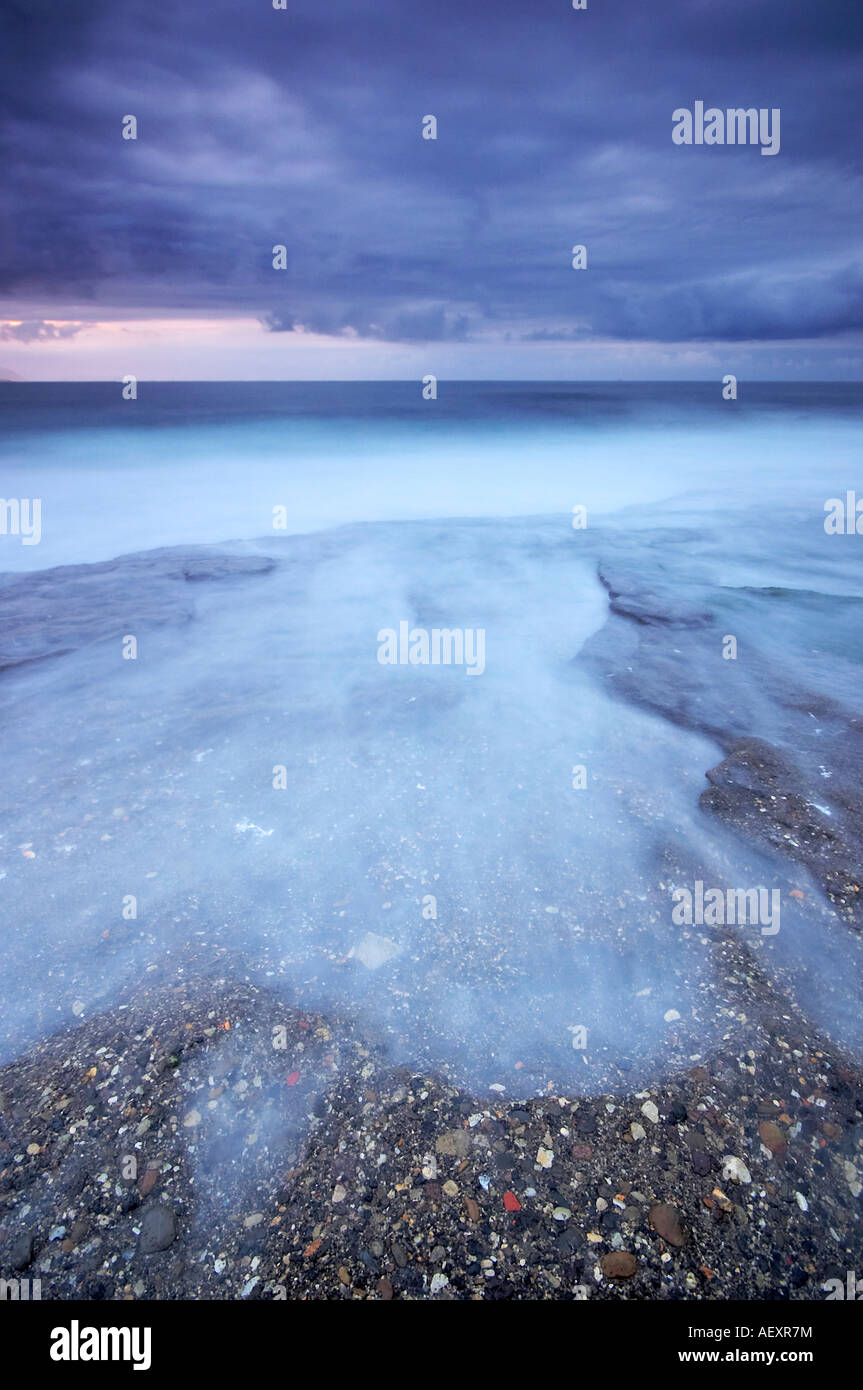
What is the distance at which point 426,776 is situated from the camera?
5.99m

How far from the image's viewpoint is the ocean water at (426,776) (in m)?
3.96

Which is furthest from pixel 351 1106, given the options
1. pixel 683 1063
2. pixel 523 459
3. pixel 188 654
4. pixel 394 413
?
pixel 394 413

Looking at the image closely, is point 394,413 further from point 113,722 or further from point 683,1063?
point 683,1063

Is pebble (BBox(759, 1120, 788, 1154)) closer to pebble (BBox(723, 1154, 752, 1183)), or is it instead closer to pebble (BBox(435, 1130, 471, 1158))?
pebble (BBox(723, 1154, 752, 1183))

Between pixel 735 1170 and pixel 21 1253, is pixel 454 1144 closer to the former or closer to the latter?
pixel 735 1170

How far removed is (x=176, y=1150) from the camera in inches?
122

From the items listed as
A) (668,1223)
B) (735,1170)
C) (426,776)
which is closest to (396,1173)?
(668,1223)

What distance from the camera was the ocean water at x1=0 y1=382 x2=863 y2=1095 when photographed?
3.96 meters

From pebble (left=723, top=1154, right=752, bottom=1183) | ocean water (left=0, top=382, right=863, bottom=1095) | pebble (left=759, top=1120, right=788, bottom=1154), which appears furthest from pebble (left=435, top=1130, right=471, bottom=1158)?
pebble (left=759, top=1120, right=788, bottom=1154)

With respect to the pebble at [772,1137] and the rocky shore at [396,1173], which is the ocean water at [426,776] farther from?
the pebble at [772,1137]

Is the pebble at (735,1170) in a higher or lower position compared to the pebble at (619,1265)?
higher

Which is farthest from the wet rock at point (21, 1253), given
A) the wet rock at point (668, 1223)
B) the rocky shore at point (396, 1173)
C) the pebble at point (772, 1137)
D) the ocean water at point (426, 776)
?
the pebble at point (772, 1137)

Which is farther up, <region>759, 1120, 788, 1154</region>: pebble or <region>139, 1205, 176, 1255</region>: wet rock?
<region>759, 1120, 788, 1154</region>: pebble
